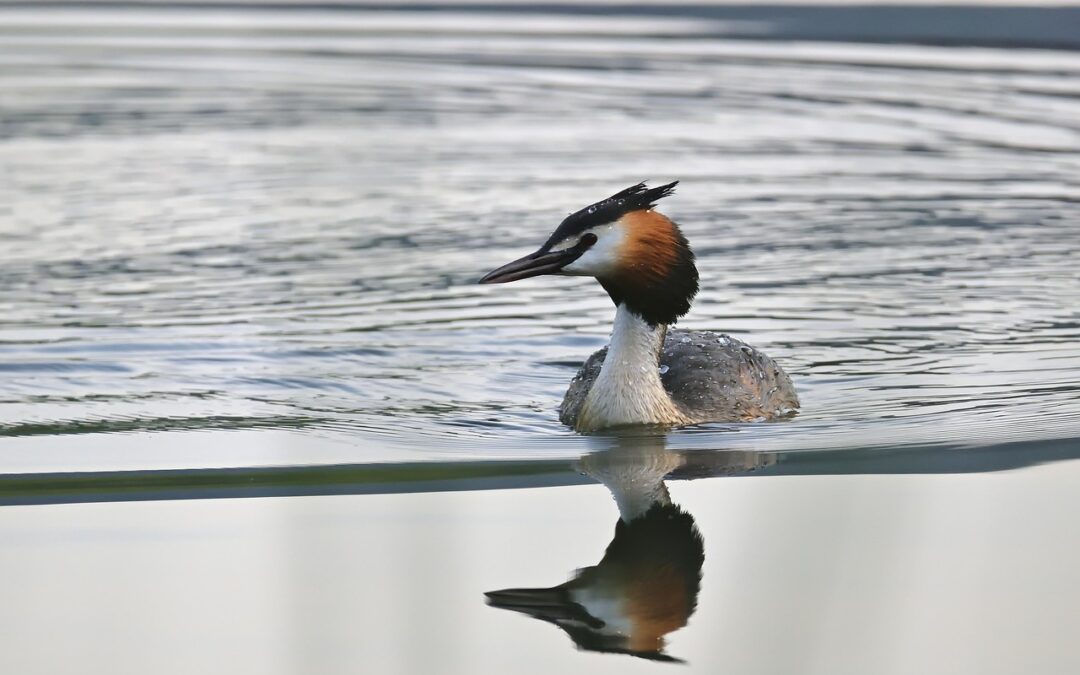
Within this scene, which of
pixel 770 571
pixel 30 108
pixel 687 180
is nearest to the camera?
pixel 770 571

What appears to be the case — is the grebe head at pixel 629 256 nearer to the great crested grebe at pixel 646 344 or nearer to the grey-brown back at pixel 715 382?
the great crested grebe at pixel 646 344

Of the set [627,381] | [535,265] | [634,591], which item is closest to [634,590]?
[634,591]

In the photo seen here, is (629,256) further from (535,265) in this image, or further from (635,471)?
(635,471)

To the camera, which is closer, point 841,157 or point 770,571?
point 770,571

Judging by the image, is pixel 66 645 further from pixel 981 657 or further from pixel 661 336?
pixel 661 336

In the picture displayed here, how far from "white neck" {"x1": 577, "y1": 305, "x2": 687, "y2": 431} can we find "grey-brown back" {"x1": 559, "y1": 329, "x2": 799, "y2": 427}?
238 mm

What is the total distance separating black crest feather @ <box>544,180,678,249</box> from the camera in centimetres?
891

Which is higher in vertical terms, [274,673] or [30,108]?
[30,108]

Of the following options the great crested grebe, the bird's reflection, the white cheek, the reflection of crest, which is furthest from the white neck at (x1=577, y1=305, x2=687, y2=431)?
the reflection of crest

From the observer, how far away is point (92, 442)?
8.88 m

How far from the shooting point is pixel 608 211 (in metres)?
8.99

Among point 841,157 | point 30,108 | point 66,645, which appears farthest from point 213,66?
point 66,645

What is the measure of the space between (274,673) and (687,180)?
1135 centimetres

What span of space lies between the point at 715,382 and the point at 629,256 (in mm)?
1014
